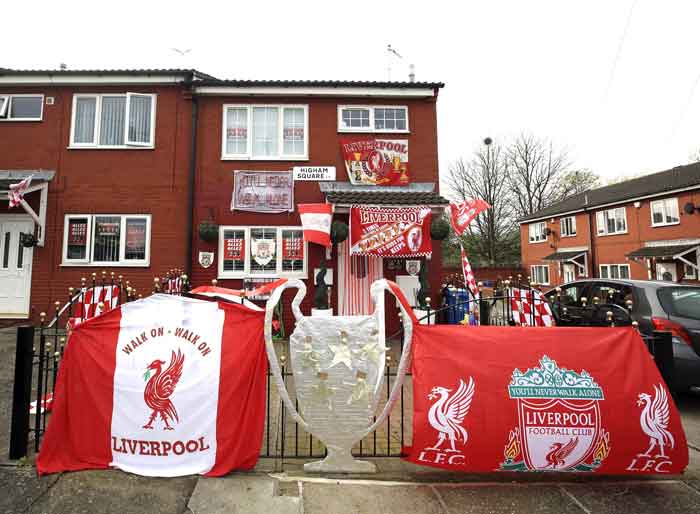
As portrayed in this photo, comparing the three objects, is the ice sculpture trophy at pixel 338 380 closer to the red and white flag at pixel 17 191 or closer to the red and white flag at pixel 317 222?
the red and white flag at pixel 317 222

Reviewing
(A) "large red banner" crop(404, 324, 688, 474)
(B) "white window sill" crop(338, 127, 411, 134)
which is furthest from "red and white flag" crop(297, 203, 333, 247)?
(A) "large red banner" crop(404, 324, 688, 474)

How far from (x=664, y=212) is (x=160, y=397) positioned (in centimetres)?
2695

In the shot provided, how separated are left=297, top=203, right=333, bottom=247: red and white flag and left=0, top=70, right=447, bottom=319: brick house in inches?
28.6

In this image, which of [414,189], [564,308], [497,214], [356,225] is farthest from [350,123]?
[497,214]

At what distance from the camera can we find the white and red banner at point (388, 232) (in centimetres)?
892

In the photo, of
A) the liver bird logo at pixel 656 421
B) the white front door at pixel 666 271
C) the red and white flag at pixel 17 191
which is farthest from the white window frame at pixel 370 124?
the white front door at pixel 666 271

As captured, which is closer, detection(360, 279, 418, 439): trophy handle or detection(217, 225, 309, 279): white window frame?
detection(360, 279, 418, 439): trophy handle

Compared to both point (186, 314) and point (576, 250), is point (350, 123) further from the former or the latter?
point (576, 250)

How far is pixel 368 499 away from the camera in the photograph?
2.69 metres

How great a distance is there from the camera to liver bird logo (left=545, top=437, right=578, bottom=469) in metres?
2.79

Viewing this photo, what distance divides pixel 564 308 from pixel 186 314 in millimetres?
6242

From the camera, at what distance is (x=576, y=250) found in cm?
2673

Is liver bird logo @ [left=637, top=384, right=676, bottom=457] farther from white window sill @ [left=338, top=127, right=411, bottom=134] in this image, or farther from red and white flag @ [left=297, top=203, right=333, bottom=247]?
white window sill @ [left=338, top=127, right=411, bottom=134]

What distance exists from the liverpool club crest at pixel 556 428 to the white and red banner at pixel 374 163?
8.04 m
